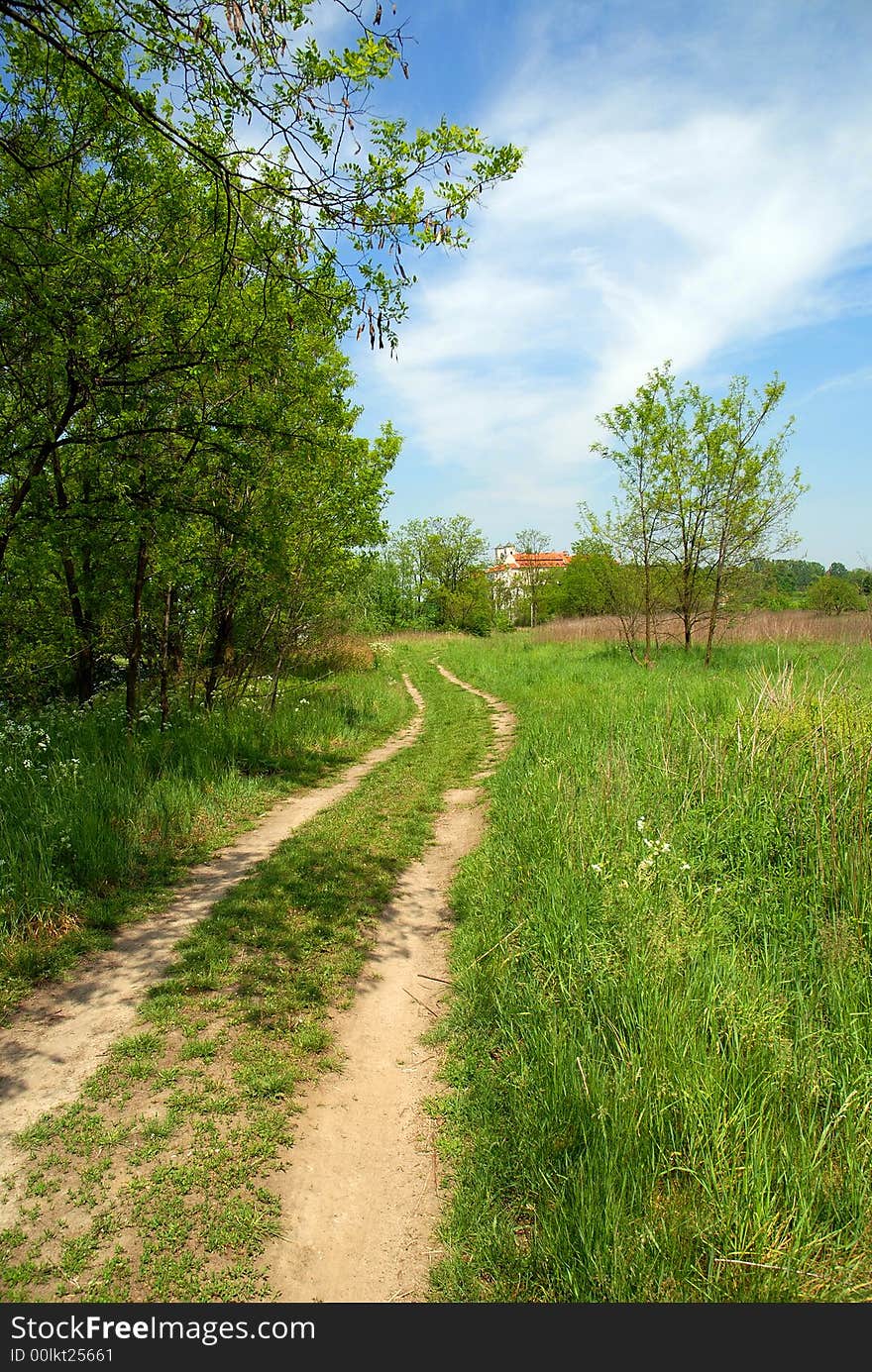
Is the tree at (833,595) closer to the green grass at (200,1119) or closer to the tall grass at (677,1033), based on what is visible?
the tall grass at (677,1033)

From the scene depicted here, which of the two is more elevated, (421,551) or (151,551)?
(421,551)

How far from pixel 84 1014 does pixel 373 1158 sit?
2.06 meters

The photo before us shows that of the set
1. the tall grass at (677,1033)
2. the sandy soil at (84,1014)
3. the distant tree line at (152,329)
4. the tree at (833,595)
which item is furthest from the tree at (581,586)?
the sandy soil at (84,1014)

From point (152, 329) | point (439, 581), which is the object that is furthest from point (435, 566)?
point (152, 329)

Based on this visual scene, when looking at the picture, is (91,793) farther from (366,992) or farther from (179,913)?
(366,992)

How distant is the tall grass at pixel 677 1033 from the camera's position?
87.4 inches

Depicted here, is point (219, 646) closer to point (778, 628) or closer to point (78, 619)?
point (78, 619)

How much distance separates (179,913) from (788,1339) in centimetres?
458

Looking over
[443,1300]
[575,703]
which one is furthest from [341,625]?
[443,1300]

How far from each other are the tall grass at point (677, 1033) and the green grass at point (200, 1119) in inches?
32.9

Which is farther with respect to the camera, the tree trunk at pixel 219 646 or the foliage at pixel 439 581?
the foliage at pixel 439 581

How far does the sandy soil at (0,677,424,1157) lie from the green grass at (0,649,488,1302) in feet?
0.40

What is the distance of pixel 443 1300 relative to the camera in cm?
231

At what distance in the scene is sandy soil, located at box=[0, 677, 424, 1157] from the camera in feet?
10.7
